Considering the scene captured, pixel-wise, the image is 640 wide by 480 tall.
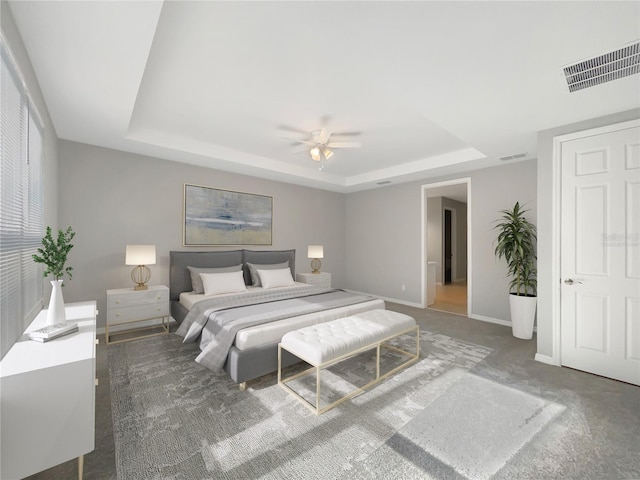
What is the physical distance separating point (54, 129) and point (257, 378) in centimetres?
353

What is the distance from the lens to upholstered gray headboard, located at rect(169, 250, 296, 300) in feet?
13.5

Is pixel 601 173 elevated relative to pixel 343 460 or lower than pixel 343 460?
elevated

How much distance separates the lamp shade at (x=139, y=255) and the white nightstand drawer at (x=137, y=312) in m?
0.57

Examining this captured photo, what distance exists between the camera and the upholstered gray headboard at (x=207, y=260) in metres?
4.11

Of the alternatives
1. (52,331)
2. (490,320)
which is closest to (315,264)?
(490,320)

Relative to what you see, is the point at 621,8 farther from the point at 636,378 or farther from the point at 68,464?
the point at 68,464

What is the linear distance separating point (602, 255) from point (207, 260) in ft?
15.8

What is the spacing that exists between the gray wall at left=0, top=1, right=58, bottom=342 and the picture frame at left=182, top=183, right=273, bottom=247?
1530 mm

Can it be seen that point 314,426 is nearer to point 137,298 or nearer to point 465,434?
point 465,434

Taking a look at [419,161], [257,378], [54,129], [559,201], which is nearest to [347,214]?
[419,161]

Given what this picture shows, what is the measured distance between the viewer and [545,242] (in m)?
2.94

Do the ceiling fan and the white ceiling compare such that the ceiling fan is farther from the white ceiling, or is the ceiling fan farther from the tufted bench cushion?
the tufted bench cushion

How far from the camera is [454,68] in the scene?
198 centimetres

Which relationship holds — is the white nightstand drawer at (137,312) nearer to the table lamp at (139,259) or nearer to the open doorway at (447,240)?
the table lamp at (139,259)
